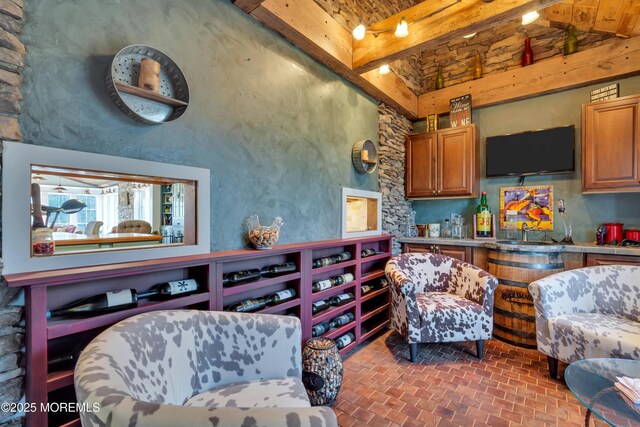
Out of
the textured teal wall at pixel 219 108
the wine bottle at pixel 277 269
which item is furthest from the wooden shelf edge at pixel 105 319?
the wine bottle at pixel 277 269

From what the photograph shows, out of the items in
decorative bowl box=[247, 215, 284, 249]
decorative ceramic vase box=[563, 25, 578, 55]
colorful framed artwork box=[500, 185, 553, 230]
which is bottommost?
decorative bowl box=[247, 215, 284, 249]

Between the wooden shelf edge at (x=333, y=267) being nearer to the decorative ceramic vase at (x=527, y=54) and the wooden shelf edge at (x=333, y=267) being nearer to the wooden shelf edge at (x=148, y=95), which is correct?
the wooden shelf edge at (x=148, y=95)

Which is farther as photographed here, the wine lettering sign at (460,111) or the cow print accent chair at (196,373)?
the wine lettering sign at (460,111)

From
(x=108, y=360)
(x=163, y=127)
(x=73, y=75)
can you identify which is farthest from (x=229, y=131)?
(x=108, y=360)

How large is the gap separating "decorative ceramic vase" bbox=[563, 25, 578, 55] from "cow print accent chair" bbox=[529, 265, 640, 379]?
2514mm

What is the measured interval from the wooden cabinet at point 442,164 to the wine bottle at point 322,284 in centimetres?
221

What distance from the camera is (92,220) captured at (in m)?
2.52

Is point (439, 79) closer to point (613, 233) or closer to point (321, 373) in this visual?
point (613, 233)

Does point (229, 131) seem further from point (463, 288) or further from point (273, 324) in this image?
point (463, 288)

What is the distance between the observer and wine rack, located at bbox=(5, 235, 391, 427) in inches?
43.3

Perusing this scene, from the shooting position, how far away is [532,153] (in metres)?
3.46

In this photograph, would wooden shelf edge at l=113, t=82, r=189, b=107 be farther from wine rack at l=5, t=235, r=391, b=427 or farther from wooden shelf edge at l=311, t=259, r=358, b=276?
wooden shelf edge at l=311, t=259, r=358, b=276

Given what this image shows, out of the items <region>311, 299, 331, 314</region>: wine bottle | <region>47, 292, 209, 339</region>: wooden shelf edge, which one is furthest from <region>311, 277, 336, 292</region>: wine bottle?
<region>47, 292, 209, 339</region>: wooden shelf edge

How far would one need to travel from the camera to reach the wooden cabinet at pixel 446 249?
3.49 m
